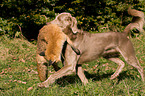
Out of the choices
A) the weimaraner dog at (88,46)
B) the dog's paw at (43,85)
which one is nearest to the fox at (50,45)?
the dog's paw at (43,85)

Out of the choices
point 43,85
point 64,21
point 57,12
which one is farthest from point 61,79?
point 57,12

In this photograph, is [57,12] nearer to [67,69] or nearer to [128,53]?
[128,53]

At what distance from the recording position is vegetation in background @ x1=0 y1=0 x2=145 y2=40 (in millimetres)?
7719

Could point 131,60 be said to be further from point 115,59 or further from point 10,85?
point 10,85

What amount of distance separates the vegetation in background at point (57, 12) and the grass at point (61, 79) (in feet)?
2.48

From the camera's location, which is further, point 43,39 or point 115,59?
point 115,59

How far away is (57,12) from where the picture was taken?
28.7ft

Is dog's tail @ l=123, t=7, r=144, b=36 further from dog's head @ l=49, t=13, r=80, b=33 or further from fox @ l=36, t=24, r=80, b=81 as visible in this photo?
fox @ l=36, t=24, r=80, b=81

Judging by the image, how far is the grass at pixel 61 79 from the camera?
11.6 feet

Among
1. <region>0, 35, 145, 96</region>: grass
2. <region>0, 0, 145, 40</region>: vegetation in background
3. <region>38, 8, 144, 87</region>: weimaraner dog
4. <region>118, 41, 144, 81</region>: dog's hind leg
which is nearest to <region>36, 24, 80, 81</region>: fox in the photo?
<region>0, 35, 145, 96</region>: grass

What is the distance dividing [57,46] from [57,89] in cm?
101

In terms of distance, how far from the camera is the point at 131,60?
4.90 metres

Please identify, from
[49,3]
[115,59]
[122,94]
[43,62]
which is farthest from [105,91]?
[49,3]

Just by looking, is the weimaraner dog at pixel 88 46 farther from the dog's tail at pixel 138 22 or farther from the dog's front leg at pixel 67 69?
the dog's tail at pixel 138 22
